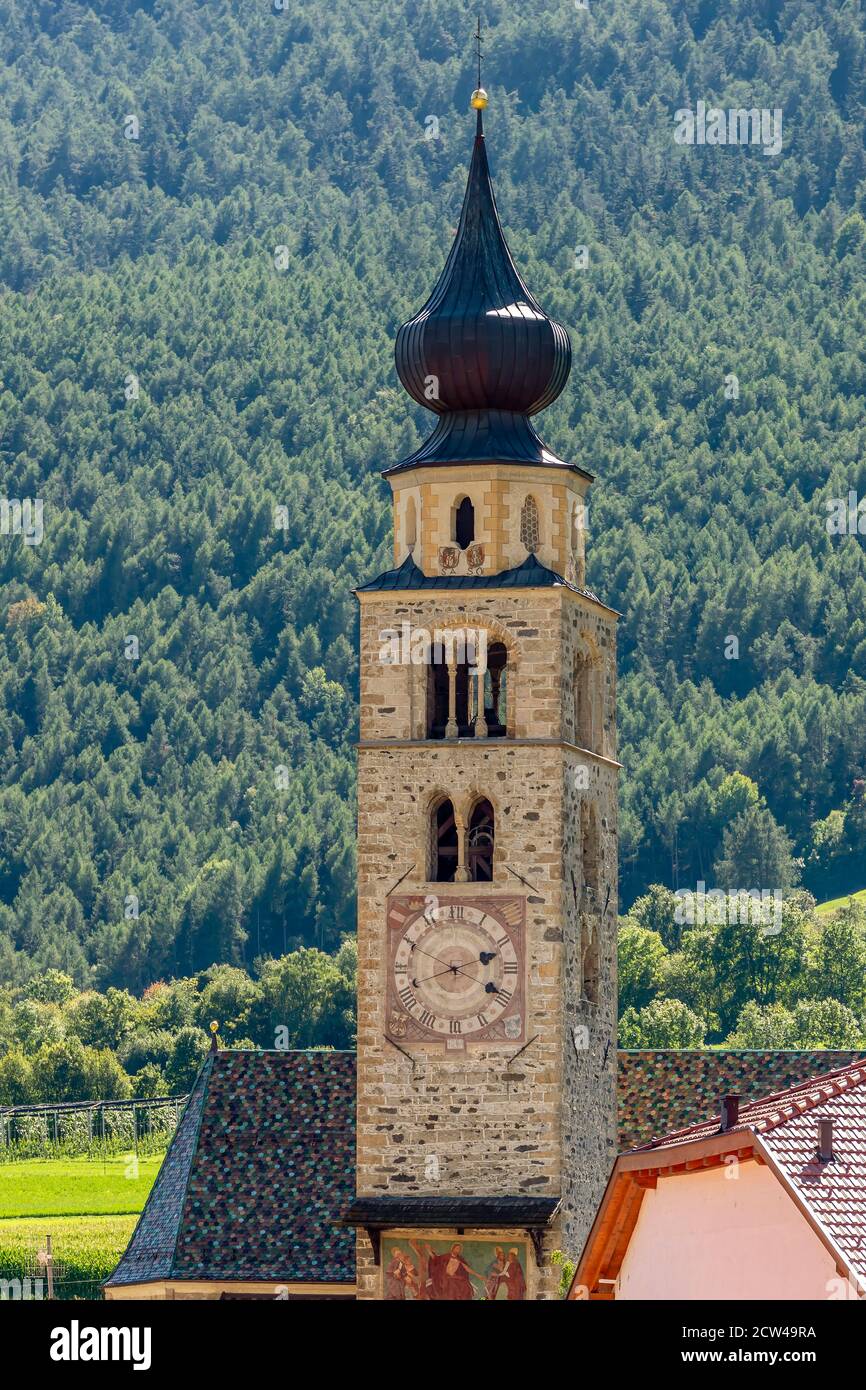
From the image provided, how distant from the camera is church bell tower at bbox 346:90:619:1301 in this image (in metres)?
50.7

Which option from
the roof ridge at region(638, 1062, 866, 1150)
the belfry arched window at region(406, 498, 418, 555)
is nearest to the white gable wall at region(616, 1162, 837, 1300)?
the roof ridge at region(638, 1062, 866, 1150)

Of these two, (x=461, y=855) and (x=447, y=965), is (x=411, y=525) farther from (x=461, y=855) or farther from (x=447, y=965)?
(x=447, y=965)

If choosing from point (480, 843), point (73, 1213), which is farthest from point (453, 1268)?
point (73, 1213)

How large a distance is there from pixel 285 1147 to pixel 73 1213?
45130 millimetres

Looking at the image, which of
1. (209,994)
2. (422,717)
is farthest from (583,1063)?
(209,994)

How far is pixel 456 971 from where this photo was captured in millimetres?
51500

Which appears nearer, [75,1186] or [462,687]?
[462,687]

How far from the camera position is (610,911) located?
5456cm

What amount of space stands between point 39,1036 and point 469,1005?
390ft

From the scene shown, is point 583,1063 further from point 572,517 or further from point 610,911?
point 572,517

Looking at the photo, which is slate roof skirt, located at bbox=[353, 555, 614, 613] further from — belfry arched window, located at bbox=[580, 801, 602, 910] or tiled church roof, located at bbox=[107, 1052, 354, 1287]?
tiled church roof, located at bbox=[107, 1052, 354, 1287]

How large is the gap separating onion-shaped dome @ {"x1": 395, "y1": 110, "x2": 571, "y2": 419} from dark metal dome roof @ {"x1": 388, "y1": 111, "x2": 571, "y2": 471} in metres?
0.01

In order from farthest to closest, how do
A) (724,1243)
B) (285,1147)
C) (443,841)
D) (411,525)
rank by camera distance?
(285,1147) < (411,525) < (443,841) < (724,1243)

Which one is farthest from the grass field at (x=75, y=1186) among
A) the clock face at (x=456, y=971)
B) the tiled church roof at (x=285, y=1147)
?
the clock face at (x=456, y=971)
